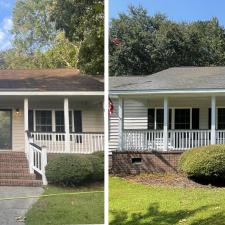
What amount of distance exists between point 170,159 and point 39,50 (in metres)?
4.33

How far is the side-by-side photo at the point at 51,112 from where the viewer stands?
4117mm


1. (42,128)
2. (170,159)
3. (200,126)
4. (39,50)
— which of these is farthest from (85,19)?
(200,126)

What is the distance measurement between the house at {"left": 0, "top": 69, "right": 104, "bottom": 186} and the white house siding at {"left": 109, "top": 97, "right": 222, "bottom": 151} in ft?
11.1

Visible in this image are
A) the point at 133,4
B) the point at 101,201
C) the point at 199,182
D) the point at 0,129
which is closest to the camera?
the point at 0,129

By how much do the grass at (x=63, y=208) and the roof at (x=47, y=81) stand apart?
0.88 metres

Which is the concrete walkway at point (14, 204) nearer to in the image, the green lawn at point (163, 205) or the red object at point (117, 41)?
the green lawn at point (163, 205)

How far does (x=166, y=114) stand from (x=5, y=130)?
5011 millimetres

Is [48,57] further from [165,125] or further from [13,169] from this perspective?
[165,125]

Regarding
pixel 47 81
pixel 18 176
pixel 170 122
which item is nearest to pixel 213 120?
pixel 170 122

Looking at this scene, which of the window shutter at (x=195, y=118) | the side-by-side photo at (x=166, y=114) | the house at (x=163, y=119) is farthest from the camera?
the window shutter at (x=195, y=118)

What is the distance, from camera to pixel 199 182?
735cm

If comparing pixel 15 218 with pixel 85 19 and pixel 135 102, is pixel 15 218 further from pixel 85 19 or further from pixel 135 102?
pixel 135 102

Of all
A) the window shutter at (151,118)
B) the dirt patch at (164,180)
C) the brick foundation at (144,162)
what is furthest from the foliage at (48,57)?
the window shutter at (151,118)

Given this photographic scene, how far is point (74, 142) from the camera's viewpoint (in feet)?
13.8
